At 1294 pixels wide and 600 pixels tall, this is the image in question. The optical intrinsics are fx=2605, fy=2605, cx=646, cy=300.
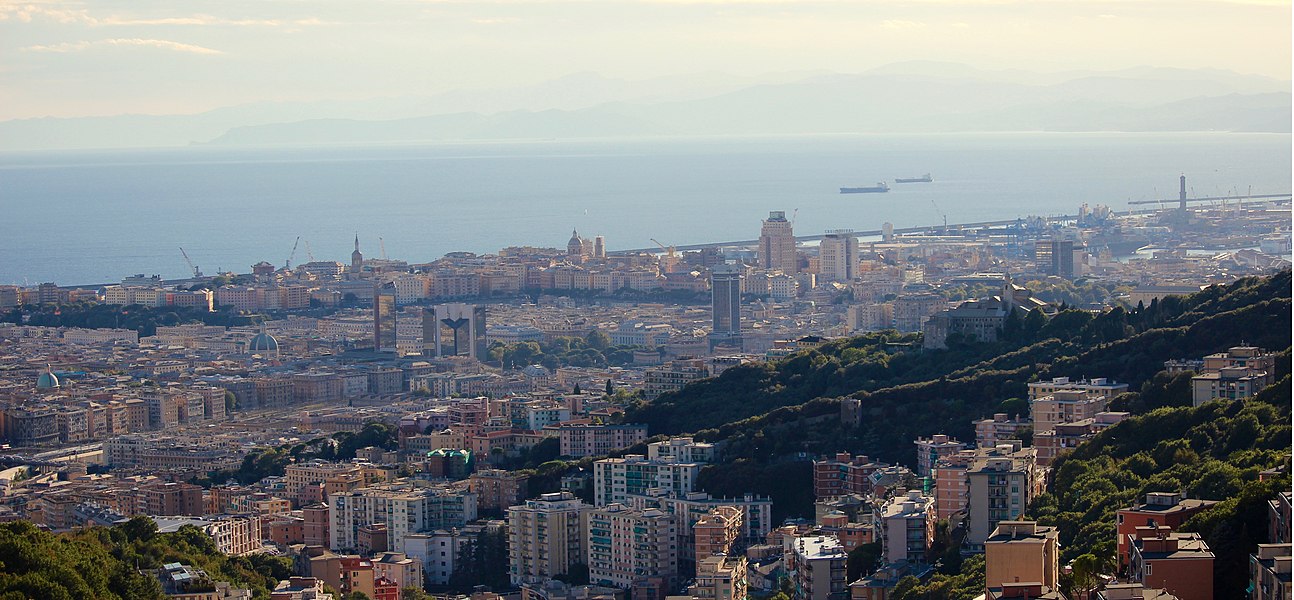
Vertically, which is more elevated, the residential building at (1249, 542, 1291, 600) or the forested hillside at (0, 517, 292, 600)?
the residential building at (1249, 542, 1291, 600)

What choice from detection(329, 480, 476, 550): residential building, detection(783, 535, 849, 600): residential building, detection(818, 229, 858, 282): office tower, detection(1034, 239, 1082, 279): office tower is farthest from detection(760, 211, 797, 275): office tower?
detection(783, 535, 849, 600): residential building

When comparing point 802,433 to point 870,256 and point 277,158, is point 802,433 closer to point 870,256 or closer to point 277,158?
point 870,256

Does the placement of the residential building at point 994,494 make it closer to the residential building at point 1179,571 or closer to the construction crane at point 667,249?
the residential building at point 1179,571

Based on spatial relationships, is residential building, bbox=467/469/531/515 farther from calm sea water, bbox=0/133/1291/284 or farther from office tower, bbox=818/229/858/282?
calm sea water, bbox=0/133/1291/284

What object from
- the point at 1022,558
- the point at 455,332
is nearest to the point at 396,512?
the point at 1022,558

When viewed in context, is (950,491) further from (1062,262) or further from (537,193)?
(537,193)

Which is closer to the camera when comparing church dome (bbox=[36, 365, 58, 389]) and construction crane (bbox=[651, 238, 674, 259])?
church dome (bbox=[36, 365, 58, 389])

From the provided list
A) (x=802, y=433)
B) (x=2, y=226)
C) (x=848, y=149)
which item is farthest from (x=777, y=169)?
(x=802, y=433)

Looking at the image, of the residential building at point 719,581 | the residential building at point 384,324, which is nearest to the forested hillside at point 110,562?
the residential building at point 719,581
